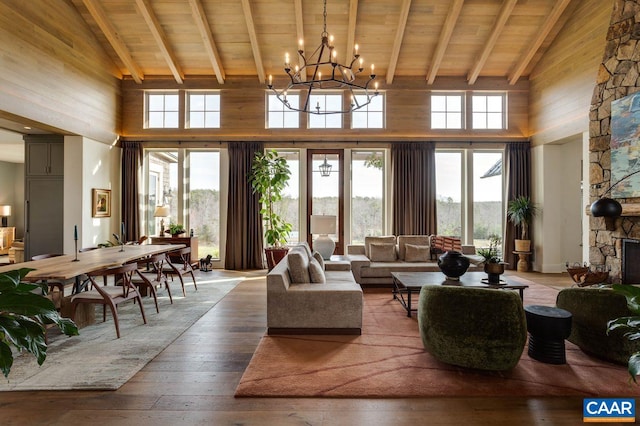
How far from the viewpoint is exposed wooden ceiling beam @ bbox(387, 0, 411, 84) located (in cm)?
614

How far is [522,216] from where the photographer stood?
730 cm

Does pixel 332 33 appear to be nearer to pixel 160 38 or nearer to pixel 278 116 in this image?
pixel 278 116

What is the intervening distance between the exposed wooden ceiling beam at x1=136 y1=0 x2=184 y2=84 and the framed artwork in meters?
2.98

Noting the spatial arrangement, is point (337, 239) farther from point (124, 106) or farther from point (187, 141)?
point (124, 106)

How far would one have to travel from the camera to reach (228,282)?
625 cm

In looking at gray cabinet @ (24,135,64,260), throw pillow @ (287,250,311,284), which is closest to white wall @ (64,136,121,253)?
gray cabinet @ (24,135,64,260)

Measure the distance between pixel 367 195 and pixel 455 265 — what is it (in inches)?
150

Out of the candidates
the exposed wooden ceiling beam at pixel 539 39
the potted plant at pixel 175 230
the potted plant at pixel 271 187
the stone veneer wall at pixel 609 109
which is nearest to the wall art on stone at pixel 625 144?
the stone veneer wall at pixel 609 109

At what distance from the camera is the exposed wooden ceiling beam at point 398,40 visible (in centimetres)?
614

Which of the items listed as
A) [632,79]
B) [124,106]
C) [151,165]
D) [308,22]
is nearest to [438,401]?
[632,79]

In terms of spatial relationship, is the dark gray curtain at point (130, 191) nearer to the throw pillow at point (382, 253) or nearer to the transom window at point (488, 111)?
the throw pillow at point (382, 253)

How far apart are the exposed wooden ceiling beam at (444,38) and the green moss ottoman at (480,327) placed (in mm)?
5720

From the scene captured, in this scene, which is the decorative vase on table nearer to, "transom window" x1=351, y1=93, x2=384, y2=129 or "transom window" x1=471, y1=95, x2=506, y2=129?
"transom window" x1=351, y1=93, x2=384, y2=129

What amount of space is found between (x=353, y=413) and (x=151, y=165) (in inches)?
300
